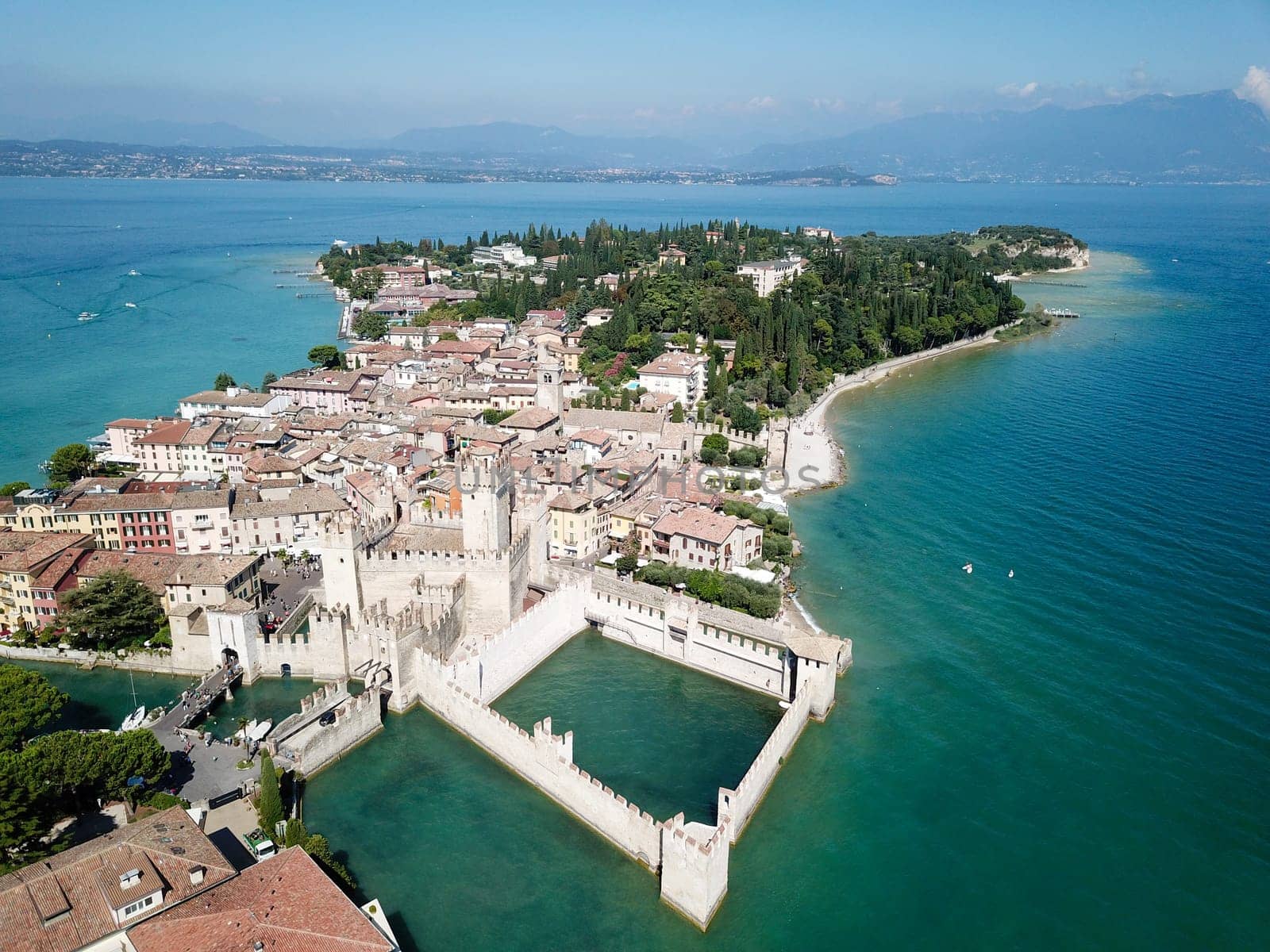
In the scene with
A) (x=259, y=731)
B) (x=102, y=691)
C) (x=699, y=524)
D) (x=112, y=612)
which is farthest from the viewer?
(x=699, y=524)

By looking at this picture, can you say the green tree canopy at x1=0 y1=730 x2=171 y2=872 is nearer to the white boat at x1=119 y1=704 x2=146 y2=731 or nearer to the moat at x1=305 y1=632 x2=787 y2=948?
the white boat at x1=119 y1=704 x2=146 y2=731

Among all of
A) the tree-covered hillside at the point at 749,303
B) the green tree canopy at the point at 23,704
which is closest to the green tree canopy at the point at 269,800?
the green tree canopy at the point at 23,704

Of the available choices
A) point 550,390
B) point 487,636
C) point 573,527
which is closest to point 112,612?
point 487,636

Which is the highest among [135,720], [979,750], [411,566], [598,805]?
[411,566]

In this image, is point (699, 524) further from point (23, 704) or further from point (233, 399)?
point (233, 399)

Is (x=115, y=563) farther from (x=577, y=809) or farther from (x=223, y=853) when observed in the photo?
(x=577, y=809)

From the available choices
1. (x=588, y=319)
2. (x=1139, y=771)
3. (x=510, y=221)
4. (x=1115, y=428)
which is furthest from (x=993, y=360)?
→ (x=510, y=221)
